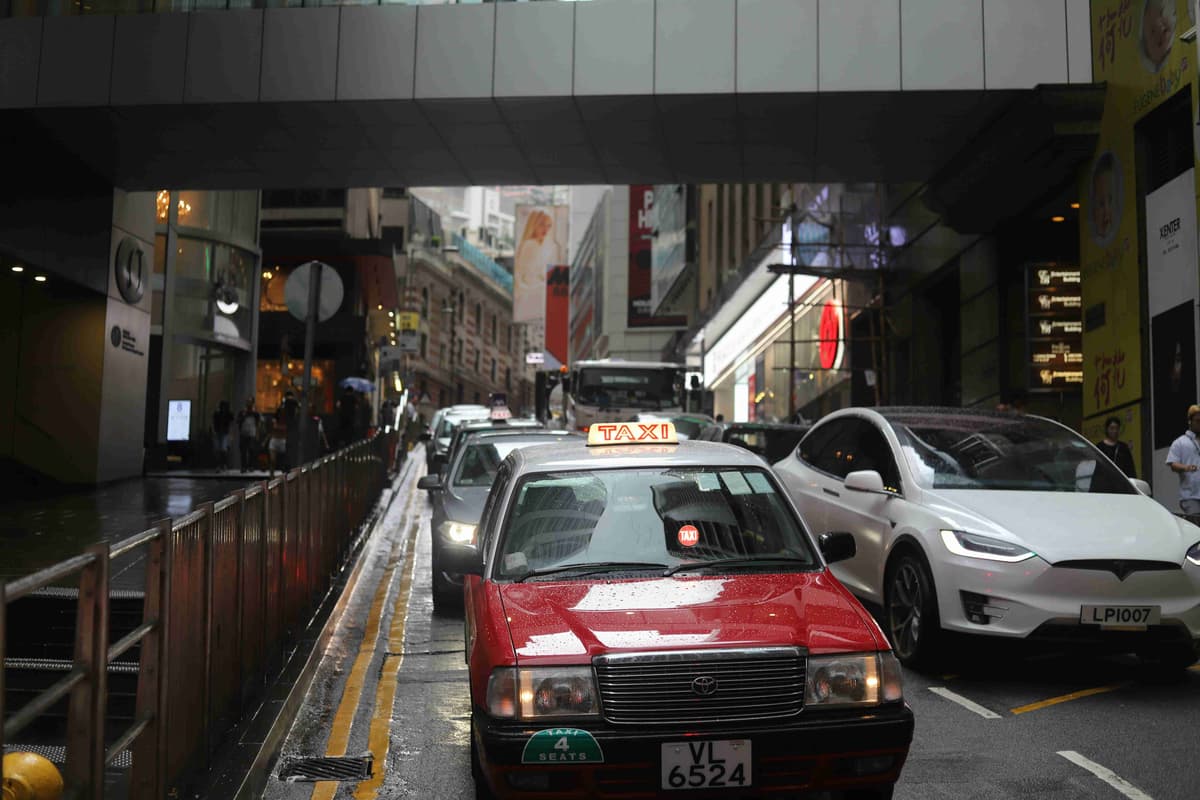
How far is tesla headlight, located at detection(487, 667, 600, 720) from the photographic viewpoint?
168 inches

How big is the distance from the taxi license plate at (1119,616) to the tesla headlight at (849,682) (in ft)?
9.38

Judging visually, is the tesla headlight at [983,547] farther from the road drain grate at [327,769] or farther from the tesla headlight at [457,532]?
the tesla headlight at [457,532]

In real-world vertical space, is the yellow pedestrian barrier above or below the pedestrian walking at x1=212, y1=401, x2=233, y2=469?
below

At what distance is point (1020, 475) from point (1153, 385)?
7.50m

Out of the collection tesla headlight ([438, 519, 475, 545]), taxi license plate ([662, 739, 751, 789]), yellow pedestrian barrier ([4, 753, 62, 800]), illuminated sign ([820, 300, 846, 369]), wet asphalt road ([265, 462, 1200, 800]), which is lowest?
wet asphalt road ([265, 462, 1200, 800])

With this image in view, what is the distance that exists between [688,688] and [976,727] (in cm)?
282

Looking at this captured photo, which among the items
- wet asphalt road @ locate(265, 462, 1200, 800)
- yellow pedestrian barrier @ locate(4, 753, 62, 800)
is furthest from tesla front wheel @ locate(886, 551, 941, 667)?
yellow pedestrian barrier @ locate(4, 753, 62, 800)

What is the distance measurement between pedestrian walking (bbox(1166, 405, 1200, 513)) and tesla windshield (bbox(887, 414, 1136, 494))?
2.94 meters

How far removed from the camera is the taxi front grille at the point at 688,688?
425 centimetres

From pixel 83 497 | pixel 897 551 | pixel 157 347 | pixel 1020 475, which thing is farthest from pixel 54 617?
pixel 157 347

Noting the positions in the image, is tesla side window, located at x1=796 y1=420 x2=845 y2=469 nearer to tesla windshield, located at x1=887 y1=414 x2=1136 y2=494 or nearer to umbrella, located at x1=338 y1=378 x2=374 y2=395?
tesla windshield, located at x1=887 y1=414 x2=1136 y2=494

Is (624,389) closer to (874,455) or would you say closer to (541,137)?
(541,137)

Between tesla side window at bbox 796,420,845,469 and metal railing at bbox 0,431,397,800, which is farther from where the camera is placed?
tesla side window at bbox 796,420,845,469

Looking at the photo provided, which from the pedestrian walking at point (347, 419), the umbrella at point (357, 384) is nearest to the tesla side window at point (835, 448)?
the pedestrian walking at point (347, 419)
